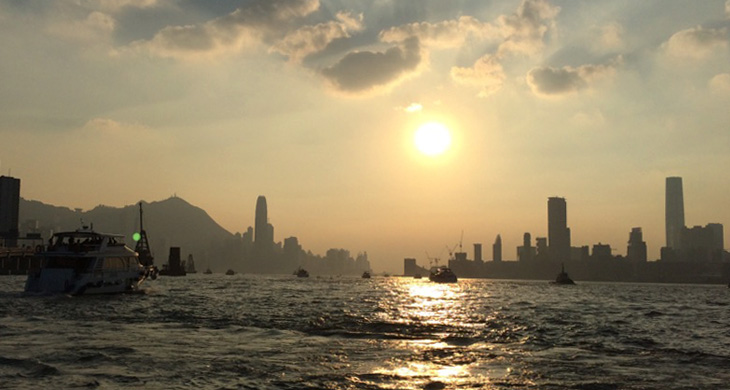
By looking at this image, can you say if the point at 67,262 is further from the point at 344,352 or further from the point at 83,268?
the point at 344,352

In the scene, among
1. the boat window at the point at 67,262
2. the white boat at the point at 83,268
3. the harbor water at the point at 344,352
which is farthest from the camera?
the boat window at the point at 67,262

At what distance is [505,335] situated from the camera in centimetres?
3641

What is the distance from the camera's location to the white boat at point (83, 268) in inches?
2576

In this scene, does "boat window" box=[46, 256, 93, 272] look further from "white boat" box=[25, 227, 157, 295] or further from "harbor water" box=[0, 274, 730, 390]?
"harbor water" box=[0, 274, 730, 390]

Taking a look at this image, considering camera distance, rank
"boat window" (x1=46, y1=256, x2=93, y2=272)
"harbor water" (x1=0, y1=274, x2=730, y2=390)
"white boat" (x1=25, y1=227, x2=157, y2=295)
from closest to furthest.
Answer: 1. "harbor water" (x1=0, y1=274, x2=730, y2=390)
2. "white boat" (x1=25, y1=227, x2=157, y2=295)
3. "boat window" (x1=46, y1=256, x2=93, y2=272)

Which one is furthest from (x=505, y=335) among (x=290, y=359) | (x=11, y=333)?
(x=11, y=333)

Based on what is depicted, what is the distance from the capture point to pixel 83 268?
6725 centimetres

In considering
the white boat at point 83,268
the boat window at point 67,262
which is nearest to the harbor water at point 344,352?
the white boat at point 83,268

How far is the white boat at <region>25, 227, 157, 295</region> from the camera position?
65438 millimetres

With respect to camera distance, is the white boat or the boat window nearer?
the white boat

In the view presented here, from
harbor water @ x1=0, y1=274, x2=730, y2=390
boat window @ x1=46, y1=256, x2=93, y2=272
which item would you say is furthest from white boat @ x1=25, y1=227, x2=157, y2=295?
harbor water @ x1=0, y1=274, x2=730, y2=390

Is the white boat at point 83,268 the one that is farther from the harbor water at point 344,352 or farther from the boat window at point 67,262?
the harbor water at point 344,352

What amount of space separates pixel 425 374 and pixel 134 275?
196 feet

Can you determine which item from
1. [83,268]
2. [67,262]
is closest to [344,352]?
[83,268]
